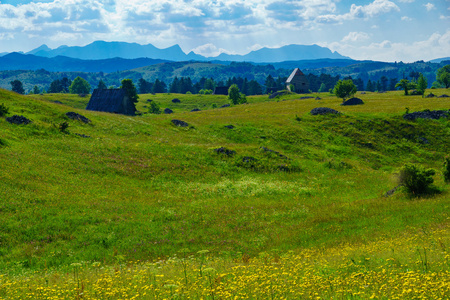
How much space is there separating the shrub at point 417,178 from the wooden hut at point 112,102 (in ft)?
214

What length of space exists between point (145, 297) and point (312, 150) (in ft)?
134

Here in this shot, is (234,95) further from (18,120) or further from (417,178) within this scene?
(417,178)

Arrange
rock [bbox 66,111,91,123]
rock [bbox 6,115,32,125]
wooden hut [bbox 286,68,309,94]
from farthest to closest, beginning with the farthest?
wooden hut [bbox 286,68,309,94], rock [bbox 66,111,91,123], rock [bbox 6,115,32,125]

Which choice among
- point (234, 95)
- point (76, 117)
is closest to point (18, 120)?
point (76, 117)

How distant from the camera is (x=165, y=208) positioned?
2261 centimetres

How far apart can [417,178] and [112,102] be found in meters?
67.9

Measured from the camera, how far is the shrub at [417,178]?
22.9 meters

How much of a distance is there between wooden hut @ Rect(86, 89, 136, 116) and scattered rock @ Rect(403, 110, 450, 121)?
193 ft

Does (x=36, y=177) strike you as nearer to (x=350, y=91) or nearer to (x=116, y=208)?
(x=116, y=208)

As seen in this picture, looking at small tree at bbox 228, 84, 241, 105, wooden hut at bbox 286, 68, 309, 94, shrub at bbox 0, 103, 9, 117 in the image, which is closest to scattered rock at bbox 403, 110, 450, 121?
shrub at bbox 0, 103, 9, 117

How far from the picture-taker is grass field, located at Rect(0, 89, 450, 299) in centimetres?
931

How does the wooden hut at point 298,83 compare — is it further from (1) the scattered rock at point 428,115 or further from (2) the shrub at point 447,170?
(2) the shrub at point 447,170

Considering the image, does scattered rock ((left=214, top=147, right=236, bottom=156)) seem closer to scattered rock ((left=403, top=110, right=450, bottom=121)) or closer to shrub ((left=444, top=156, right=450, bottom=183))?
shrub ((left=444, top=156, right=450, bottom=183))

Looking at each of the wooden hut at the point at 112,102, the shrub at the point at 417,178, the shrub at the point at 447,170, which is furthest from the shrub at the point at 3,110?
the shrub at the point at 447,170
